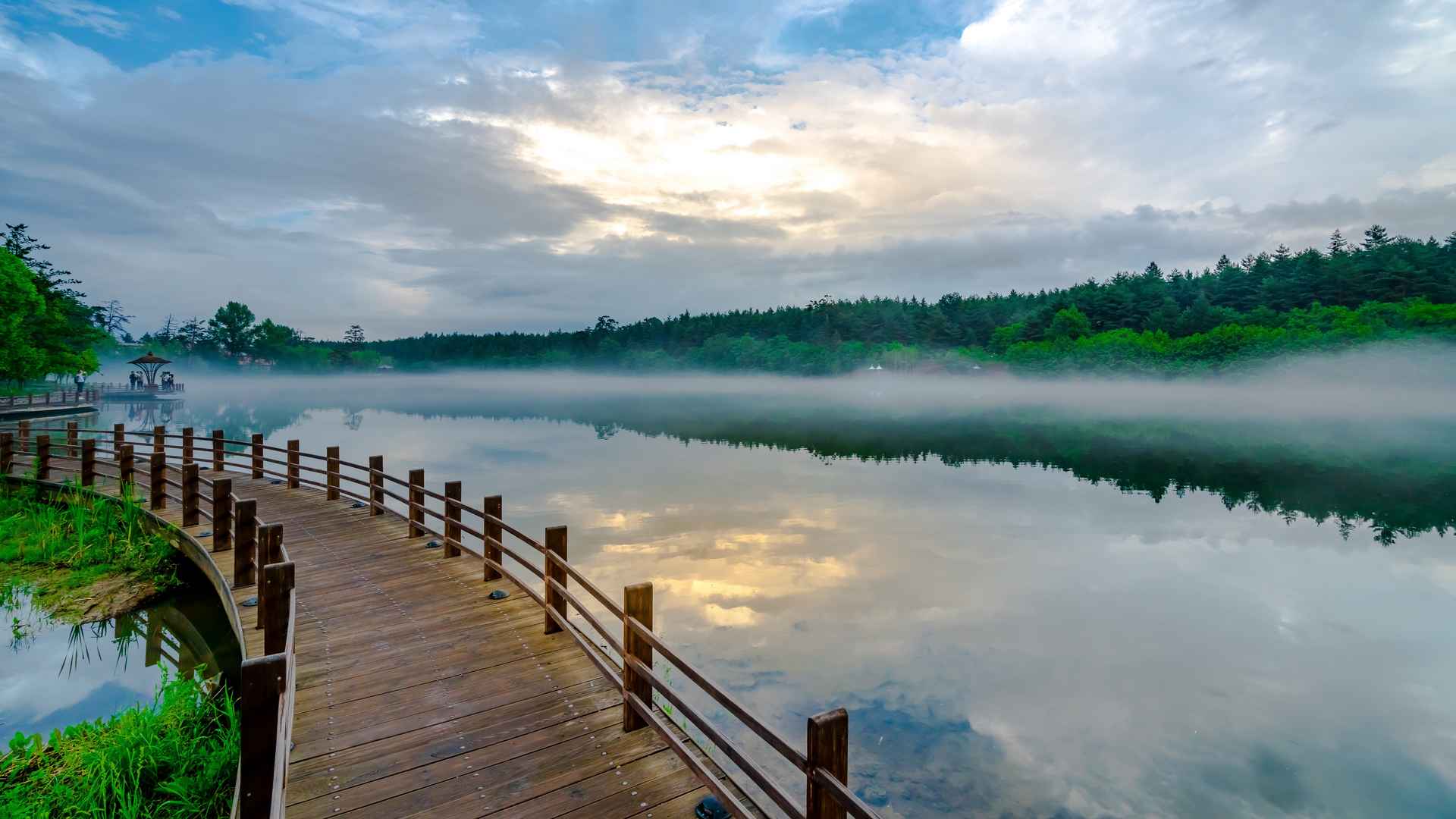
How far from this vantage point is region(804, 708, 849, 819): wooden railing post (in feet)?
12.2

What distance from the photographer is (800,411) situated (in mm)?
79562

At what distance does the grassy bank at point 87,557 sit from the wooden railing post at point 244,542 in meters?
4.56

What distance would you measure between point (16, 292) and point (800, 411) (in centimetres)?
6528

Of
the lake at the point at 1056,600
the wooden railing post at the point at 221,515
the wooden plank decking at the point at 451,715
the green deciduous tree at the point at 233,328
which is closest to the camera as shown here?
the wooden plank decking at the point at 451,715

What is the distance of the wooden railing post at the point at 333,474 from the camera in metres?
14.9

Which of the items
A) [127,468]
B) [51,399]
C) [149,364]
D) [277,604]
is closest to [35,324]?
[51,399]

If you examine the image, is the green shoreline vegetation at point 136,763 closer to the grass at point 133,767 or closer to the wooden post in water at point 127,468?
the grass at point 133,767

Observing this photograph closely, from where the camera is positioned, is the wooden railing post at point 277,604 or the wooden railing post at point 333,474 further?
the wooden railing post at point 333,474

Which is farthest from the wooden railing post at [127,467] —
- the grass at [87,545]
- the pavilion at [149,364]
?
the pavilion at [149,364]

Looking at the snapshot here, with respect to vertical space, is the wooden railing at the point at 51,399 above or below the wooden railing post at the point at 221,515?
below

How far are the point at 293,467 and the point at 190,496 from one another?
378 cm

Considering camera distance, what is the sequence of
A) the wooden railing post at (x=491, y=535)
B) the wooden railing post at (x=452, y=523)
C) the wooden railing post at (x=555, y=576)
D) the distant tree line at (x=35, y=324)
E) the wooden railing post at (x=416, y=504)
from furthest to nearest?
the distant tree line at (x=35, y=324), the wooden railing post at (x=416, y=504), the wooden railing post at (x=452, y=523), the wooden railing post at (x=491, y=535), the wooden railing post at (x=555, y=576)

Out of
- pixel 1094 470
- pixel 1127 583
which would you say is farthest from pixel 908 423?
pixel 1127 583

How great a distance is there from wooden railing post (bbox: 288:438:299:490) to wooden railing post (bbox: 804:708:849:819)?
1634 cm
